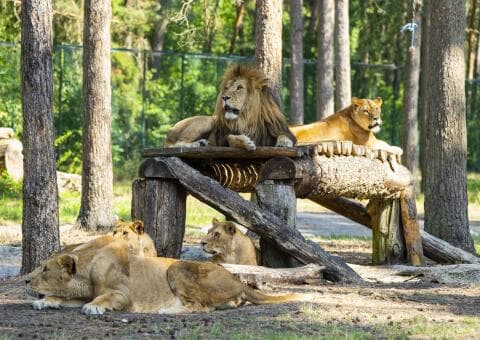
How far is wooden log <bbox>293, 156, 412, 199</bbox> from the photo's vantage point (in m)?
10.5

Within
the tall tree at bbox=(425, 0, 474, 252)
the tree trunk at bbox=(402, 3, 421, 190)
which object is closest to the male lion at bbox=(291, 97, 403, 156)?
the tall tree at bbox=(425, 0, 474, 252)

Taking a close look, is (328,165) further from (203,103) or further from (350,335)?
(203,103)

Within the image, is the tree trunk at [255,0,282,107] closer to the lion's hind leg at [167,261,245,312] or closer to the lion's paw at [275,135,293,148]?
the lion's paw at [275,135,293,148]

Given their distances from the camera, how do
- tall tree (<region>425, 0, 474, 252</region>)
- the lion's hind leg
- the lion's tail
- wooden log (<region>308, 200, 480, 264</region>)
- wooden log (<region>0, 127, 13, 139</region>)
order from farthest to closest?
wooden log (<region>0, 127, 13, 139</region>) < tall tree (<region>425, 0, 474, 252</region>) < wooden log (<region>308, 200, 480, 264</region>) < the lion's tail < the lion's hind leg

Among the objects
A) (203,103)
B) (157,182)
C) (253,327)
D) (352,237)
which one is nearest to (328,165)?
(157,182)

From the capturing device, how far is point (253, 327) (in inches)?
286

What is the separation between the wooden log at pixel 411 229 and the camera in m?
12.3

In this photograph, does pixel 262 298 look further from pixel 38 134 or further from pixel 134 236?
pixel 38 134

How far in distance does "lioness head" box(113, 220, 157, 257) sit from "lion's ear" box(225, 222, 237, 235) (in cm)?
126

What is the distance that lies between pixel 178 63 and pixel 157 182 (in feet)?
53.8

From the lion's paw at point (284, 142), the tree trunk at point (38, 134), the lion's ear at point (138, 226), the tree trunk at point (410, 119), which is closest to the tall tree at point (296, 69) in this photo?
the tree trunk at point (410, 119)

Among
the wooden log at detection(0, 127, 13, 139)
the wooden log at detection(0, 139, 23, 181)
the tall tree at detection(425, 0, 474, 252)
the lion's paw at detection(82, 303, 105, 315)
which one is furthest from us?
the wooden log at detection(0, 127, 13, 139)

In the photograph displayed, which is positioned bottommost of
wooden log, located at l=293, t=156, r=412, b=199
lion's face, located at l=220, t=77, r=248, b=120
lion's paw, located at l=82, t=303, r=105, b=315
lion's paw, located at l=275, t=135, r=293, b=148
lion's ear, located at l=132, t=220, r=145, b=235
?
lion's paw, located at l=82, t=303, r=105, b=315

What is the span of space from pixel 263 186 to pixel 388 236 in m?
2.75
